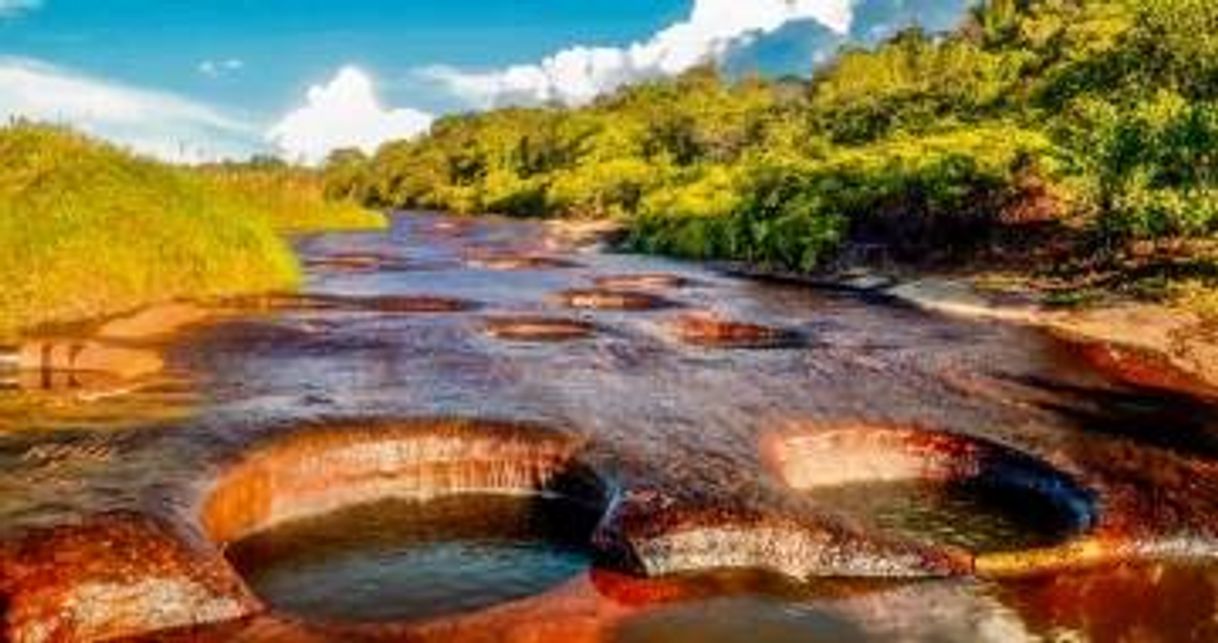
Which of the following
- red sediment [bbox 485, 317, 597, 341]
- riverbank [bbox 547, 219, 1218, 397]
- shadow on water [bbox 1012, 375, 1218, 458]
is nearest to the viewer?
shadow on water [bbox 1012, 375, 1218, 458]

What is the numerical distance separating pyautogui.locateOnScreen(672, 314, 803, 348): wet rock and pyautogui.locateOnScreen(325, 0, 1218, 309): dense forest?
1536 centimetres

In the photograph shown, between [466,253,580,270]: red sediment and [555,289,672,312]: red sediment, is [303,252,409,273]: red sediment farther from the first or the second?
[555,289,672,312]: red sediment

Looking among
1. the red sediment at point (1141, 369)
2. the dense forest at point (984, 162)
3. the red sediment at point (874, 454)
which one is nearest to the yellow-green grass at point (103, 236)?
the red sediment at point (874, 454)

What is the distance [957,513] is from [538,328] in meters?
15.4

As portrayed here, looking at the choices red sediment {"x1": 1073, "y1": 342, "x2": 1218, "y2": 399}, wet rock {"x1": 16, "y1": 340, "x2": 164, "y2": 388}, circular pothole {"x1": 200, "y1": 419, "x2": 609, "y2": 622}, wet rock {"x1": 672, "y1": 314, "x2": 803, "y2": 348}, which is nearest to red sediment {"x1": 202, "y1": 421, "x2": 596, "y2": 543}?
circular pothole {"x1": 200, "y1": 419, "x2": 609, "y2": 622}

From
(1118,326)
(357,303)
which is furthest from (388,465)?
(1118,326)

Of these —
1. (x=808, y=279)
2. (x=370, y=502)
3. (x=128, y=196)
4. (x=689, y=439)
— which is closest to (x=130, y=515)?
(x=370, y=502)

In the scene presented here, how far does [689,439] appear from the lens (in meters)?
23.1

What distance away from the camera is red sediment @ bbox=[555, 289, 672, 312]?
42438 millimetres

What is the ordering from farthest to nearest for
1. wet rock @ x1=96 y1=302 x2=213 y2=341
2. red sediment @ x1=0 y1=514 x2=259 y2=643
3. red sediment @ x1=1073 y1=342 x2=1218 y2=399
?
red sediment @ x1=1073 y1=342 x2=1218 y2=399 < wet rock @ x1=96 y1=302 x2=213 y2=341 < red sediment @ x1=0 y1=514 x2=259 y2=643

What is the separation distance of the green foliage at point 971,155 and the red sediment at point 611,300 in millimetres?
15954

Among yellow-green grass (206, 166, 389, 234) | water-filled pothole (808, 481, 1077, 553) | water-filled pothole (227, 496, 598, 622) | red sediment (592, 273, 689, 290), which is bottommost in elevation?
water-filled pothole (227, 496, 598, 622)

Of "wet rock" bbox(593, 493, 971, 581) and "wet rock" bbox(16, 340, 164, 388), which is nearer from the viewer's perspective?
"wet rock" bbox(593, 493, 971, 581)

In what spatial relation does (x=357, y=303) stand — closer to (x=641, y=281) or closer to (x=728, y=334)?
(x=728, y=334)
